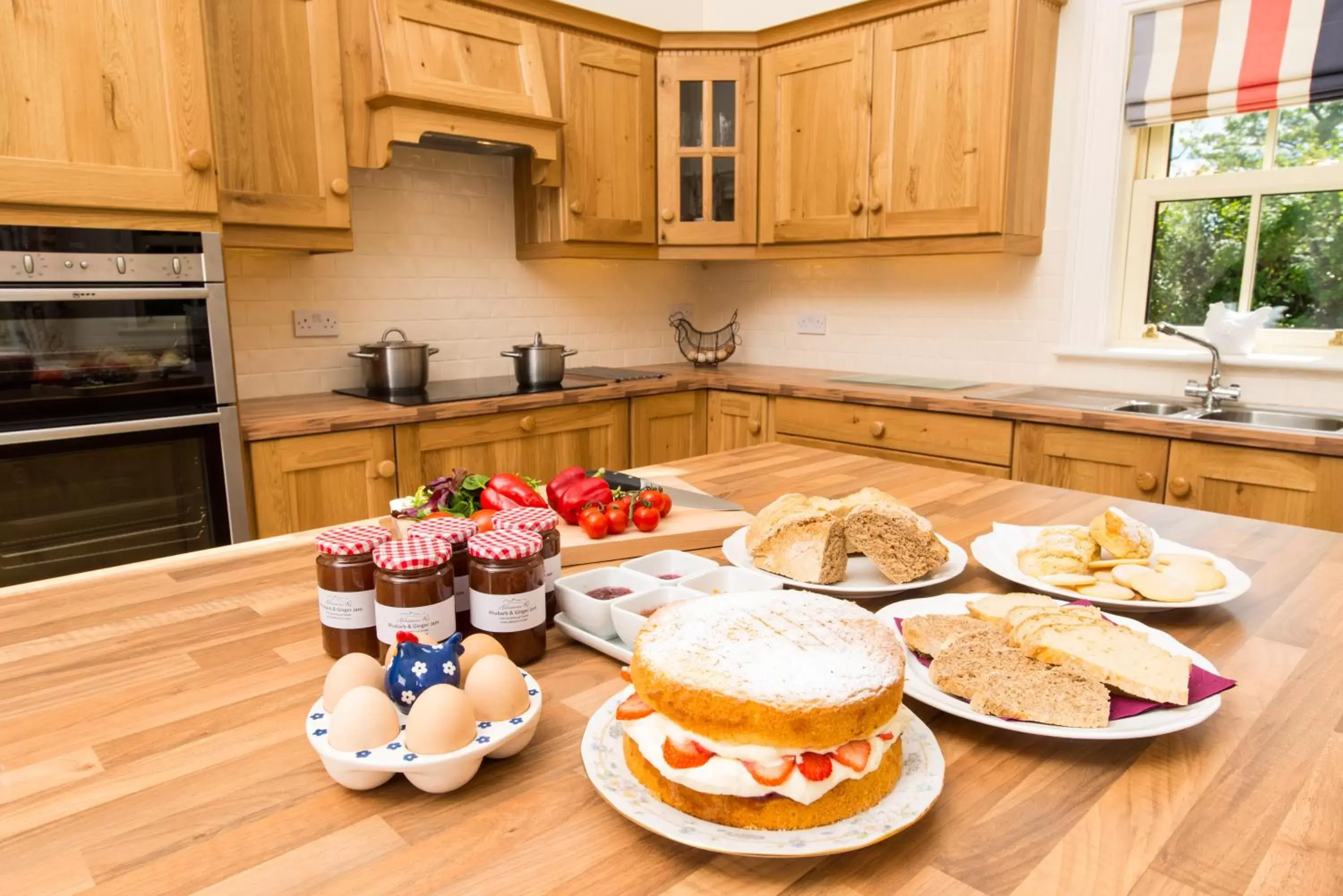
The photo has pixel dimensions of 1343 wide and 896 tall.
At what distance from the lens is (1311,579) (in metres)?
1.21

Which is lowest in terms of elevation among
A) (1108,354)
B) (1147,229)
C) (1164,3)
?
(1108,354)

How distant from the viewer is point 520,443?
3.06 metres

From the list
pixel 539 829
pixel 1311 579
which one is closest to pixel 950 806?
pixel 539 829

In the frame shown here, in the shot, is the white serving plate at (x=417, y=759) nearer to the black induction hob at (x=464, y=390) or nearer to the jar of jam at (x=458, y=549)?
the jar of jam at (x=458, y=549)

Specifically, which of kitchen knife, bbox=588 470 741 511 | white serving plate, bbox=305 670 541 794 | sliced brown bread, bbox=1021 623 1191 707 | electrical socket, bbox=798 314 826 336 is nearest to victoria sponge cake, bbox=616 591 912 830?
white serving plate, bbox=305 670 541 794

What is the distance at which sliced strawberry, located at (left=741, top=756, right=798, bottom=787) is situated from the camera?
62 centimetres

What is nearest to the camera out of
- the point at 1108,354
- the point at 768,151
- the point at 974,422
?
the point at 974,422

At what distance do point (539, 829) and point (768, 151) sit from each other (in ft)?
11.2

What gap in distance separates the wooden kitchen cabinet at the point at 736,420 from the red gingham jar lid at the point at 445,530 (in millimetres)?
2515

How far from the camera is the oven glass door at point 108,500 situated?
209cm

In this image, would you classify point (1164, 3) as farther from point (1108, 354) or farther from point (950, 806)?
point (950, 806)

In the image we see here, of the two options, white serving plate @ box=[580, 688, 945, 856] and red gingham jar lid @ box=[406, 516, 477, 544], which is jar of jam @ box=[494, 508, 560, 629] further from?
white serving plate @ box=[580, 688, 945, 856]

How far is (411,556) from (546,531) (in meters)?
0.20

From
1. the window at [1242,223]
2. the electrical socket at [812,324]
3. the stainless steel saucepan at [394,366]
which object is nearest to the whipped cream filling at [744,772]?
the stainless steel saucepan at [394,366]
